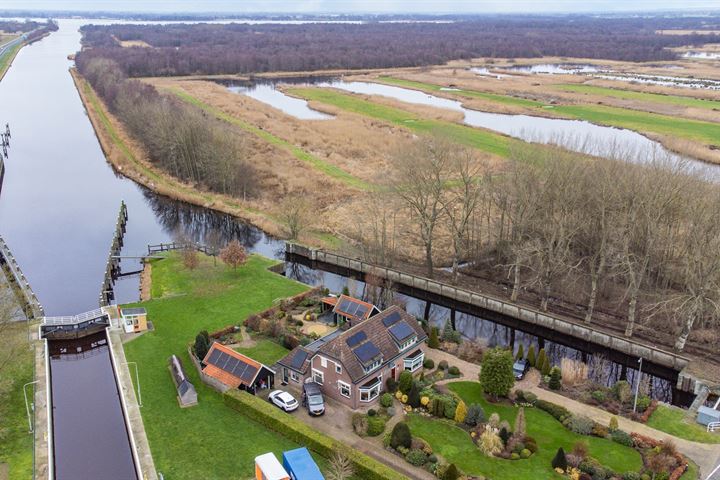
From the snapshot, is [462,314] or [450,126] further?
[450,126]

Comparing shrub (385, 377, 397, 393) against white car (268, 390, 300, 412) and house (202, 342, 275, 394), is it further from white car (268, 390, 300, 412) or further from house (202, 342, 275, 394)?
house (202, 342, 275, 394)

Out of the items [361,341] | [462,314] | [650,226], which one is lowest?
[462,314]

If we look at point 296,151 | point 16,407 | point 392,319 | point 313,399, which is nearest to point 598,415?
point 392,319

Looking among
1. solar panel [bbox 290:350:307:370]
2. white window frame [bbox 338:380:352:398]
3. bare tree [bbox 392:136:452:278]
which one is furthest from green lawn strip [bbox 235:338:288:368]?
bare tree [bbox 392:136:452:278]

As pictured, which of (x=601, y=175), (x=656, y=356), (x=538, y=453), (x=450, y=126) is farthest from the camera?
(x=450, y=126)

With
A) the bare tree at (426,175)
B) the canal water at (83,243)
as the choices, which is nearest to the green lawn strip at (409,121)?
the bare tree at (426,175)

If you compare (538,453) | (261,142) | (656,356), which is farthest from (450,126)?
(538,453)

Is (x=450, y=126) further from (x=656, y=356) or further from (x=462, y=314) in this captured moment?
(x=656, y=356)

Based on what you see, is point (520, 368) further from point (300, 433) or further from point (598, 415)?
point (300, 433)
